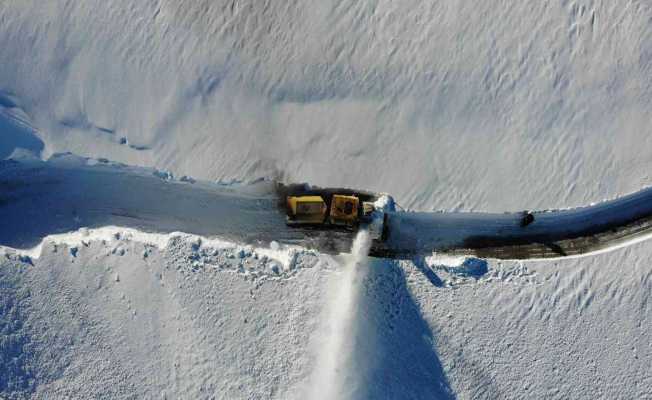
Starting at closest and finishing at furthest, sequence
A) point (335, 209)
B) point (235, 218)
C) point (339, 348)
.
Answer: point (339, 348)
point (335, 209)
point (235, 218)

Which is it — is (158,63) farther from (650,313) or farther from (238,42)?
(650,313)

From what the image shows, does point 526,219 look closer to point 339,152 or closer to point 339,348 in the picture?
point 339,152

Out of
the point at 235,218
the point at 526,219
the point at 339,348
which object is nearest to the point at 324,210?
the point at 235,218

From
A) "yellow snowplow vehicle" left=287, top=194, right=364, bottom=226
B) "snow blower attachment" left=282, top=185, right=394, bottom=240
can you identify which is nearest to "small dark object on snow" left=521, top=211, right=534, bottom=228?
"snow blower attachment" left=282, top=185, right=394, bottom=240

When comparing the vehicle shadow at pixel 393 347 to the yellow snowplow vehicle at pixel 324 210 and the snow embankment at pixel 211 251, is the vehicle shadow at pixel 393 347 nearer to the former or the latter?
the yellow snowplow vehicle at pixel 324 210

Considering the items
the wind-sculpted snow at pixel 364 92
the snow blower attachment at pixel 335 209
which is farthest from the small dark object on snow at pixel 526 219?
the snow blower attachment at pixel 335 209

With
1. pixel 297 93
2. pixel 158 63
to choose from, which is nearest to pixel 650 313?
pixel 297 93

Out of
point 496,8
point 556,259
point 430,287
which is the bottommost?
point 430,287
